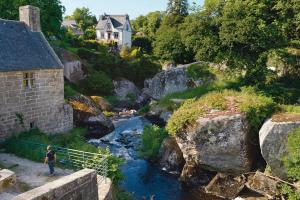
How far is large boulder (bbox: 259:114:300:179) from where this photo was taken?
66.5ft

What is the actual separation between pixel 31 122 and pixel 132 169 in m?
7.71

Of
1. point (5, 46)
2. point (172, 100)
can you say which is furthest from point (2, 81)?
point (172, 100)

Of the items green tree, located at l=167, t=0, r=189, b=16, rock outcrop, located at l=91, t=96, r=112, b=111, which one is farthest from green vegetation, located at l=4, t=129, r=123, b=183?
green tree, located at l=167, t=0, r=189, b=16

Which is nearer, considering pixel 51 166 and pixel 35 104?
pixel 51 166

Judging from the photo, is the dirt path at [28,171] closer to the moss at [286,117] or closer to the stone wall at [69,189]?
the stone wall at [69,189]

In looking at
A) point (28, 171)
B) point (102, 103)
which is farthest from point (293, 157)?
point (102, 103)

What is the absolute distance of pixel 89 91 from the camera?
1786 inches

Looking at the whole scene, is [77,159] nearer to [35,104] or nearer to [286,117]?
[35,104]

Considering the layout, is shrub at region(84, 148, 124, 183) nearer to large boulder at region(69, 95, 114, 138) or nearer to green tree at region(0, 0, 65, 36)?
large boulder at region(69, 95, 114, 138)

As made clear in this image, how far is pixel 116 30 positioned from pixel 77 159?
193ft

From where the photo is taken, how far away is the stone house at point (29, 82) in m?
22.1

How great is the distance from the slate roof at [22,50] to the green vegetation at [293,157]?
16.2 m

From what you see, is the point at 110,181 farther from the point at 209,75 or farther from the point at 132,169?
the point at 209,75

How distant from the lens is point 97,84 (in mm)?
45531
